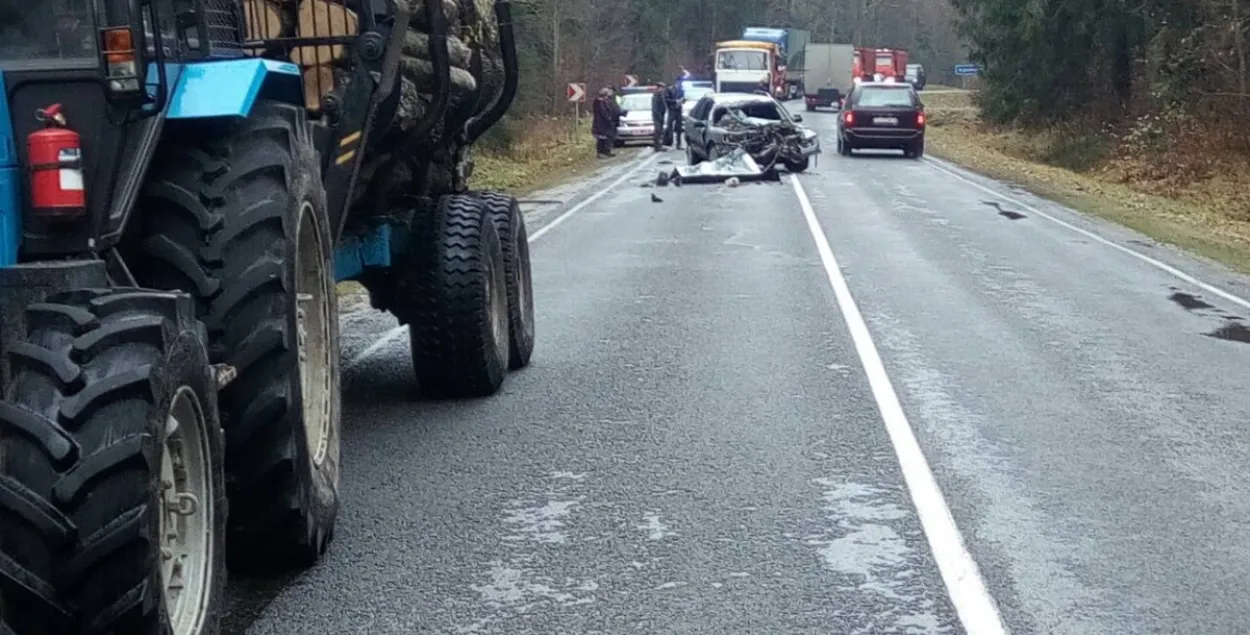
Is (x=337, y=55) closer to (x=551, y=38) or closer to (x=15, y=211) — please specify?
(x=15, y=211)

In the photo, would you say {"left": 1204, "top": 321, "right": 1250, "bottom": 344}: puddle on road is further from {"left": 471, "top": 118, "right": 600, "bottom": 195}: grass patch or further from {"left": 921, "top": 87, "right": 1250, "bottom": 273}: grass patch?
{"left": 471, "top": 118, "right": 600, "bottom": 195}: grass patch

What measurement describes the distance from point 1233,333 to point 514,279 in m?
5.73

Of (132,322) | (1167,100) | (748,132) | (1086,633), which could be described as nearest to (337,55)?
(132,322)

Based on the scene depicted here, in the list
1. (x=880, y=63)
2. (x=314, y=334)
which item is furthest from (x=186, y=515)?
(x=880, y=63)

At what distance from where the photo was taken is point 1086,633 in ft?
17.7

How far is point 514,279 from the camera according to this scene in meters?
10.1

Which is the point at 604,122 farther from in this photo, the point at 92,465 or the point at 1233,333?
the point at 92,465

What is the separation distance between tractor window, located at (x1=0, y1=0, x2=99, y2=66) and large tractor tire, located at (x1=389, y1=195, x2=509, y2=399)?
4.13 m

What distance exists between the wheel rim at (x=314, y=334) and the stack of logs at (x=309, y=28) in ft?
3.56

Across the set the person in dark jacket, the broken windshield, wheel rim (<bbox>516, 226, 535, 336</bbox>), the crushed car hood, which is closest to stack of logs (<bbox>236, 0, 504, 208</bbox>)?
wheel rim (<bbox>516, 226, 535, 336</bbox>)

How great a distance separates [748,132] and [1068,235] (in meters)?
10.8

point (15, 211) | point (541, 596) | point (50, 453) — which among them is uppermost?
point (15, 211)

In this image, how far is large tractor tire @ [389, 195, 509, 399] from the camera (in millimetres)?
8984

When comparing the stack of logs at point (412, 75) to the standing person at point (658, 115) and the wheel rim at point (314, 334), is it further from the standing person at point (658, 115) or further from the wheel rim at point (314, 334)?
the standing person at point (658, 115)
